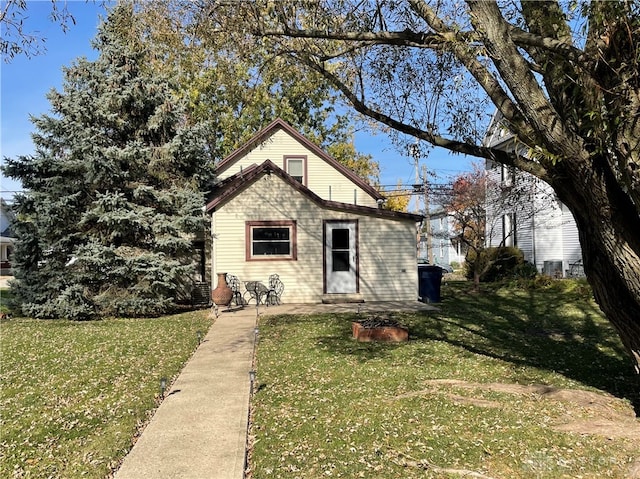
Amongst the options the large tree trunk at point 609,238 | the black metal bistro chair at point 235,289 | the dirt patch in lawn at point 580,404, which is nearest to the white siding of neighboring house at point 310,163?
the black metal bistro chair at point 235,289

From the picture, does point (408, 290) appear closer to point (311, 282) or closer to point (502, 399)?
point (311, 282)

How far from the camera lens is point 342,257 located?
579 inches

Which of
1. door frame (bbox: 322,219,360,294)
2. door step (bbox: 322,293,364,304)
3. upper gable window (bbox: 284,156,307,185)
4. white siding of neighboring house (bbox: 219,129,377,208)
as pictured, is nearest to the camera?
door step (bbox: 322,293,364,304)

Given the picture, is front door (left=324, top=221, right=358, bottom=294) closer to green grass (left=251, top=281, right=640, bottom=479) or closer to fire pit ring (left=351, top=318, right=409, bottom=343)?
green grass (left=251, top=281, right=640, bottom=479)

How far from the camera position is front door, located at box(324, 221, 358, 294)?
14.6 meters

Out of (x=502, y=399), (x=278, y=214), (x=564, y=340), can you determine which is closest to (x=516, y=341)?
(x=564, y=340)

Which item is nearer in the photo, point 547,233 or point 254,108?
point 547,233

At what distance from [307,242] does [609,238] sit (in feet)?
34.5

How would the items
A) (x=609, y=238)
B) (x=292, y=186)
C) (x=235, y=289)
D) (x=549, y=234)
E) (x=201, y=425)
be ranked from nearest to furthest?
1. (x=609, y=238)
2. (x=201, y=425)
3. (x=235, y=289)
4. (x=292, y=186)
5. (x=549, y=234)

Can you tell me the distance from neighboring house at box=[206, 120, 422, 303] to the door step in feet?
0.11

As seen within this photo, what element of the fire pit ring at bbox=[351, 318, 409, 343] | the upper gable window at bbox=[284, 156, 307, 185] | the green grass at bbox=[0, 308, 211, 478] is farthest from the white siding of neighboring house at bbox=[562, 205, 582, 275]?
the green grass at bbox=[0, 308, 211, 478]

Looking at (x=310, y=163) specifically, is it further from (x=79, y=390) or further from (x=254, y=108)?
(x=79, y=390)

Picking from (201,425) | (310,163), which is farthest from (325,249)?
(201,425)

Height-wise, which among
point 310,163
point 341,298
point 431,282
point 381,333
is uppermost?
point 310,163
